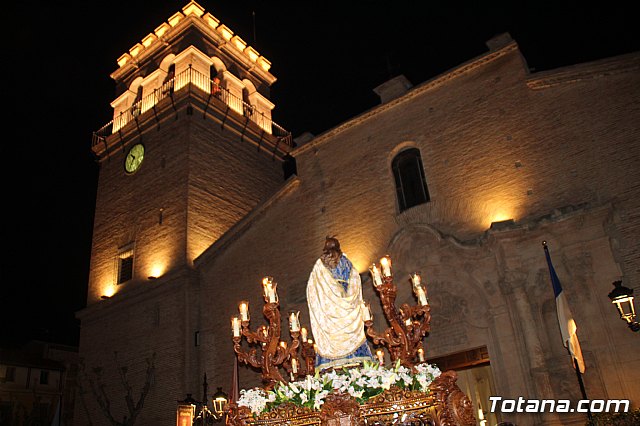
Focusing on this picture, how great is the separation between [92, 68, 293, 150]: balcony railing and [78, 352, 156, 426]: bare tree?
11.5m

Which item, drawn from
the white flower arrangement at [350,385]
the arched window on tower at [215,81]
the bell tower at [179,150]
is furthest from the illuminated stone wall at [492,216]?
the arched window on tower at [215,81]

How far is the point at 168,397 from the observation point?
18500 millimetres

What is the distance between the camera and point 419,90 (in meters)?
18.0

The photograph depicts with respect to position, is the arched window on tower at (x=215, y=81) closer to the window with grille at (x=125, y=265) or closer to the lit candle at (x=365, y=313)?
the window with grille at (x=125, y=265)

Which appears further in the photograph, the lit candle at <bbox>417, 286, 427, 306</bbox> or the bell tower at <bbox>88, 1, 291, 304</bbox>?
the bell tower at <bbox>88, 1, 291, 304</bbox>

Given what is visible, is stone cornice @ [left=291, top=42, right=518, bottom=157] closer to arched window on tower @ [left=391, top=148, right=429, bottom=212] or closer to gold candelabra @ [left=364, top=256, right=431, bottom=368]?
arched window on tower @ [left=391, top=148, right=429, bottom=212]

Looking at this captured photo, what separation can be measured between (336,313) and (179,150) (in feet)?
55.0

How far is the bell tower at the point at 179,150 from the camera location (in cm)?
2206

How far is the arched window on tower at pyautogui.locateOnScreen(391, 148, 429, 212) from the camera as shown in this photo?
1716cm

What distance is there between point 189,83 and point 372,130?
9512mm

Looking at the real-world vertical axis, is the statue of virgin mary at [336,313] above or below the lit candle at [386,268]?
below

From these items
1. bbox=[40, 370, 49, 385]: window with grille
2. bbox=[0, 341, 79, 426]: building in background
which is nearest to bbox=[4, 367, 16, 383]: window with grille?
bbox=[0, 341, 79, 426]: building in background

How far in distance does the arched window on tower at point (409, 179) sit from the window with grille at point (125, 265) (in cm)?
1229

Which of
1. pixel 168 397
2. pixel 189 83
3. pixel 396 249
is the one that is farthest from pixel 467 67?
pixel 168 397
